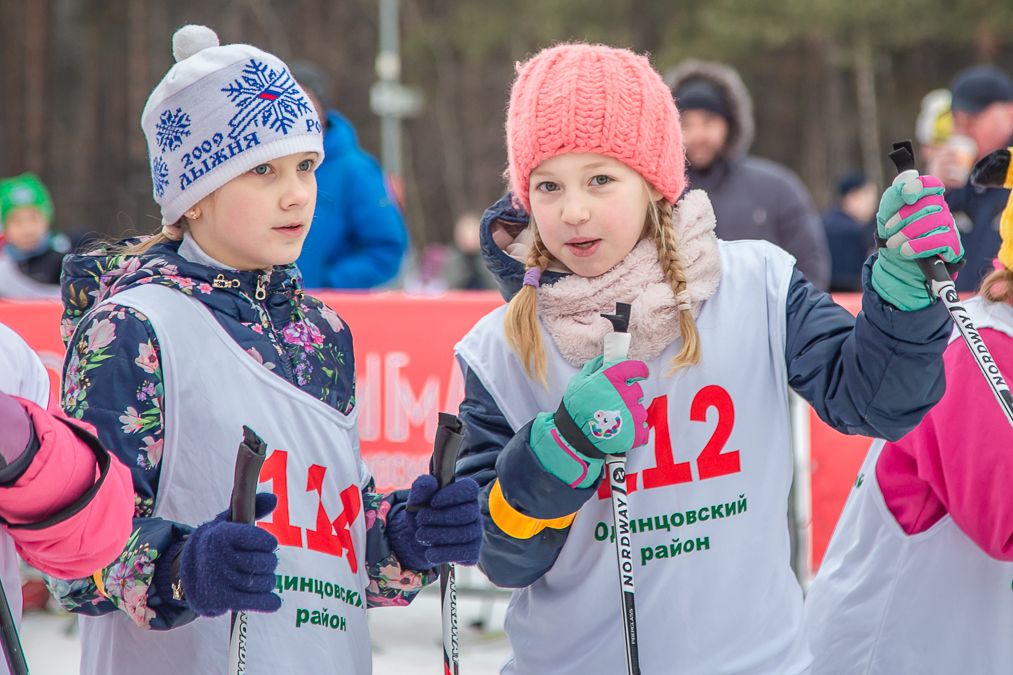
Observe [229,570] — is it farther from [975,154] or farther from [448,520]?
[975,154]

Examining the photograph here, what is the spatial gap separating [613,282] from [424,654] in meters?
3.06

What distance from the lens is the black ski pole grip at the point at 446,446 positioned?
184cm

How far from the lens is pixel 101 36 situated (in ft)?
99.0

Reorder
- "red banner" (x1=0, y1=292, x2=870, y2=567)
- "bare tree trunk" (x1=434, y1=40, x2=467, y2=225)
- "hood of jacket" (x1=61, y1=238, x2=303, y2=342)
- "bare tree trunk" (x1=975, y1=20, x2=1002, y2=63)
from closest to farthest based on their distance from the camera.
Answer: "hood of jacket" (x1=61, y1=238, x2=303, y2=342)
"red banner" (x1=0, y1=292, x2=870, y2=567)
"bare tree trunk" (x1=975, y1=20, x2=1002, y2=63)
"bare tree trunk" (x1=434, y1=40, x2=467, y2=225)

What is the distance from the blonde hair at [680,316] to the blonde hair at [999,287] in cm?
68

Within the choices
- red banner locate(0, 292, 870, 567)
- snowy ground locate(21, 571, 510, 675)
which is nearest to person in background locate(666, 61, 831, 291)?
red banner locate(0, 292, 870, 567)

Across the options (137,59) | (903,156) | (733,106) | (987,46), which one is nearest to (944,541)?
(903,156)

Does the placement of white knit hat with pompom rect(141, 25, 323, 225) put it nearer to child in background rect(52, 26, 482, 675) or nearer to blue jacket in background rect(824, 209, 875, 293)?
child in background rect(52, 26, 482, 675)

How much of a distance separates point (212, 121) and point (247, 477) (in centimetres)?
79

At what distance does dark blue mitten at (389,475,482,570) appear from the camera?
184cm

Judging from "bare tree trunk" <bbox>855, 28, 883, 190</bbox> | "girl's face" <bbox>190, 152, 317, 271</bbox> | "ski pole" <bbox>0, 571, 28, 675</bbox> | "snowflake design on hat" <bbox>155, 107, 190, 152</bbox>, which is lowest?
"ski pole" <bbox>0, 571, 28, 675</bbox>

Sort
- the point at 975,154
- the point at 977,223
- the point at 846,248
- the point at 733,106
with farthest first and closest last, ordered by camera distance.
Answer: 1. the point at 846,248
2. the point at 975,154
3. the point at 733,106
4. the point at 977,223

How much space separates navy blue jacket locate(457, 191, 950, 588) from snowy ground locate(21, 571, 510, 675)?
255 cm

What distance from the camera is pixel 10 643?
1.57 metres
